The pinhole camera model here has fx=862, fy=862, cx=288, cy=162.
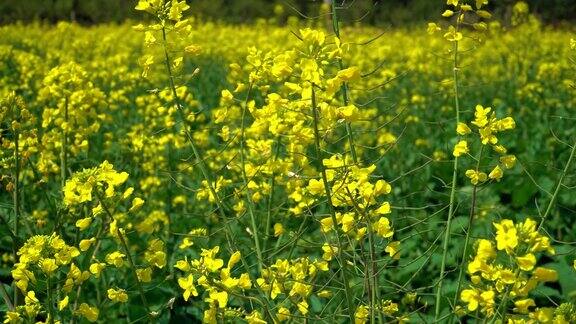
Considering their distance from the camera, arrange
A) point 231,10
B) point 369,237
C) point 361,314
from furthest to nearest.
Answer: point 231,10 → point 361,314 → point 369,237

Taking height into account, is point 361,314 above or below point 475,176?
below

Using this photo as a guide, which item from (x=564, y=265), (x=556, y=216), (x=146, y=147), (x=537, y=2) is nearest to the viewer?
(x=564, y=265)

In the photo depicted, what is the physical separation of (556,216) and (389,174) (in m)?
0.99

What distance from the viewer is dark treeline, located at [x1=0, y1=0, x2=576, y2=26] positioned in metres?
18.9

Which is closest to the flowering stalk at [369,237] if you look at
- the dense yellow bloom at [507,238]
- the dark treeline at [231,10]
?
the dense yellow bloom at [507,238]

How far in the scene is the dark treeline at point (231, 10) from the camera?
18.9m

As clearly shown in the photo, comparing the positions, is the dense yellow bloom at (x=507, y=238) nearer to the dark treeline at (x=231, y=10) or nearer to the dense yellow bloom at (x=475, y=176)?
the dense yellow bloom at (x=475, y=176)

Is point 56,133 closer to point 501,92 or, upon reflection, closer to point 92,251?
point 92,251

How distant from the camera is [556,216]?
165 inches

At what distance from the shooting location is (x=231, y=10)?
21500 mm

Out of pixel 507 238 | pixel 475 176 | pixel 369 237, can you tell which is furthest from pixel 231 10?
pixel 507 238

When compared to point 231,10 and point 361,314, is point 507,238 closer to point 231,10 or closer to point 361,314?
point 361,314

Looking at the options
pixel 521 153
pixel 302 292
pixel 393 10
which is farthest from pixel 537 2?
Result: pixel 302 292

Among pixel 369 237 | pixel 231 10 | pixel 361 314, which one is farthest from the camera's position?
pixel 231 10
